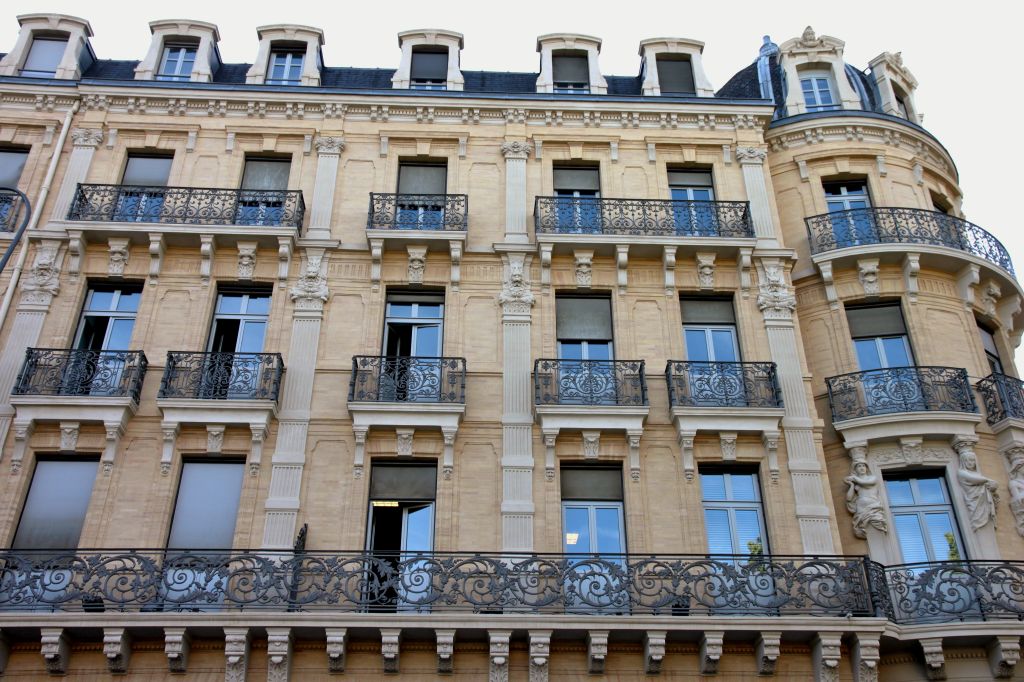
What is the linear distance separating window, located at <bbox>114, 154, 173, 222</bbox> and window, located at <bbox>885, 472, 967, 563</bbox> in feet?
46.5

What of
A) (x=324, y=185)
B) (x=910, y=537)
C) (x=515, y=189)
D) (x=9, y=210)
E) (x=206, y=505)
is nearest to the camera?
(x=206, y=505)

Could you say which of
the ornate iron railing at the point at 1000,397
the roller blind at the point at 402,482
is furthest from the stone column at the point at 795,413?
the roller blind at the point at 402,482

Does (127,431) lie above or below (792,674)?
above

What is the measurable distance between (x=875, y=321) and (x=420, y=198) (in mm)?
9029

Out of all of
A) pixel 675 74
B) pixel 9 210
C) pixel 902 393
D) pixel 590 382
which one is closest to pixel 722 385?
pixel 590 382

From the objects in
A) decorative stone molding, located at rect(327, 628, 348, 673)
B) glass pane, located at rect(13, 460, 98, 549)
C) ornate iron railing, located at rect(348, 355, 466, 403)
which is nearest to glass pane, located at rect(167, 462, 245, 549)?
glass pane, located at rect(13, 460, 98, 549)

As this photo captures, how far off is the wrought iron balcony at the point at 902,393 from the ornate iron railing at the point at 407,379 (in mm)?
6645

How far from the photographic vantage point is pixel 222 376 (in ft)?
46.5

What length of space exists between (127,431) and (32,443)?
1.50 metres

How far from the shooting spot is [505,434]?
1402 centimetres

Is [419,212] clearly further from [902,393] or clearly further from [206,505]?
[902,393]

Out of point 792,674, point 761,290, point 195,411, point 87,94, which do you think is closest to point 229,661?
point 195,411

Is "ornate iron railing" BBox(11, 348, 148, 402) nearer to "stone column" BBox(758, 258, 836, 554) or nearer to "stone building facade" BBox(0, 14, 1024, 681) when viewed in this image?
"stone building facade" BBox(0, 14, 1024, 681)

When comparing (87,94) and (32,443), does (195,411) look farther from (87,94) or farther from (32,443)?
(87,94)
